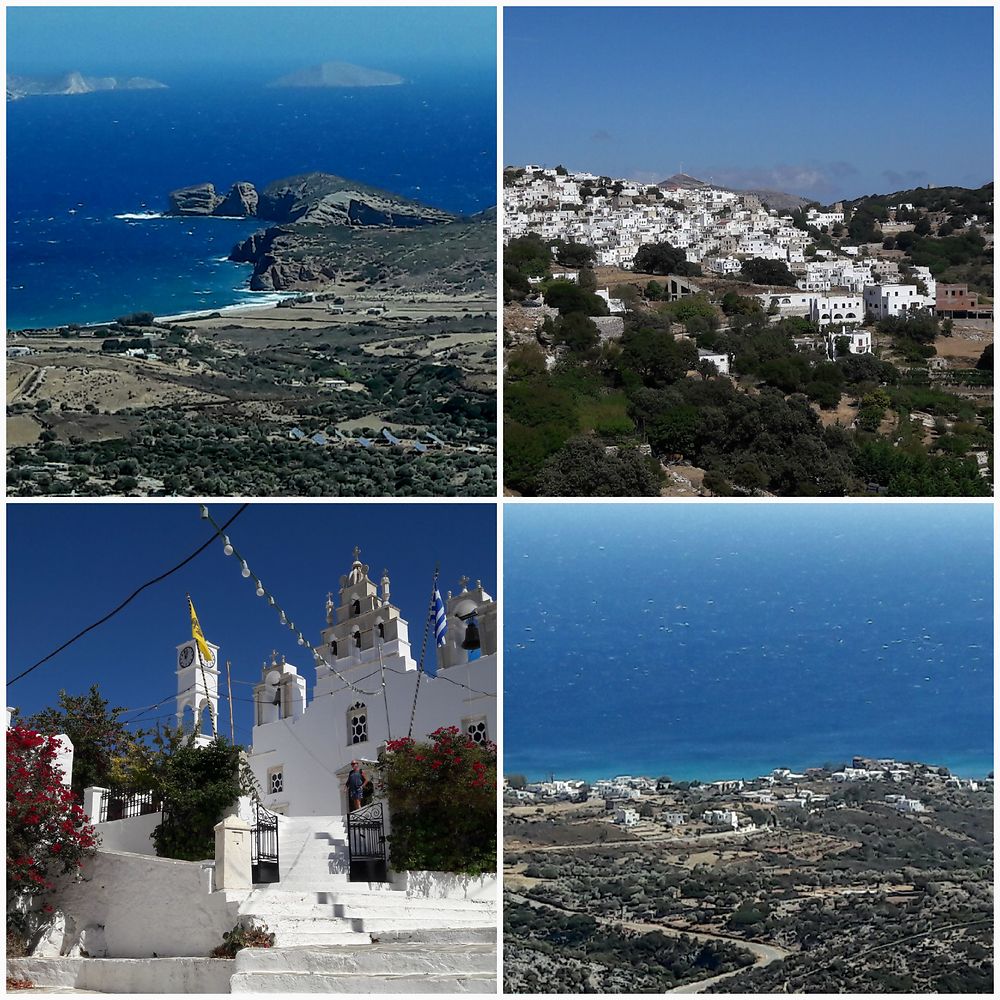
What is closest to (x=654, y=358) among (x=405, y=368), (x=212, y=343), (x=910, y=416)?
(x=910, y=416)

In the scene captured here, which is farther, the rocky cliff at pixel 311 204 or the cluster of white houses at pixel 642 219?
the cluster of white houses at pixel 642 219

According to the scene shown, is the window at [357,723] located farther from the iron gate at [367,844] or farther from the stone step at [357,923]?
the stone step at [357,923]

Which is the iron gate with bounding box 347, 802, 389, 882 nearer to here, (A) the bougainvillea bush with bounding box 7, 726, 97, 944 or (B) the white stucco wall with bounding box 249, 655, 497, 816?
(B) the white stucco wall with bounding box 249, 655, 497, 816

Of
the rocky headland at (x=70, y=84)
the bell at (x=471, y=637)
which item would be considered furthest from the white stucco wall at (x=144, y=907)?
the rocky headland at (x=70, y=84)

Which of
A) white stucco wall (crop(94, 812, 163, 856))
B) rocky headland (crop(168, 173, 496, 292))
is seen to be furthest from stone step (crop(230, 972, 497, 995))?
rocky headland (crop(168, 173, 496, 292))

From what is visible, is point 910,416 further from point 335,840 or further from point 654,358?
point 335,840
